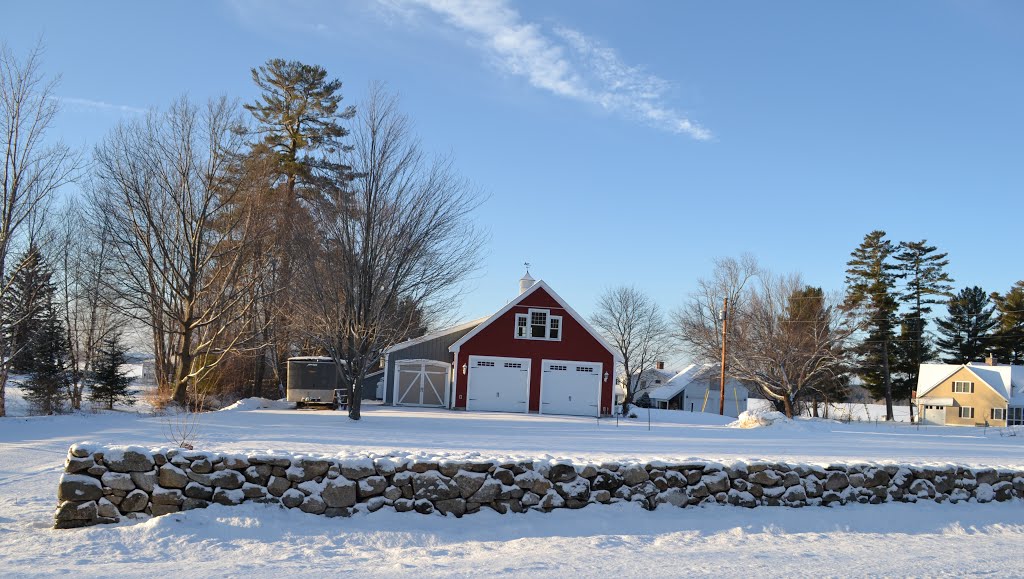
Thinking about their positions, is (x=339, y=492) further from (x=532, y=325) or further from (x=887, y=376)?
(x=887, y=376)

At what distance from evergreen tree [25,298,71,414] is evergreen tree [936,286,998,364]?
53.2 m

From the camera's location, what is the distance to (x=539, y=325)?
27344 mm

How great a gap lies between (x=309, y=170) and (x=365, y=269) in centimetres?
1689

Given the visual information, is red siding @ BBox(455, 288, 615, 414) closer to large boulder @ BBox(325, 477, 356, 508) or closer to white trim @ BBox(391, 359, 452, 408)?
white trim @ BBox(391, 359, 452, 408)

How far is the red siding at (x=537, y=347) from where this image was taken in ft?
88.3

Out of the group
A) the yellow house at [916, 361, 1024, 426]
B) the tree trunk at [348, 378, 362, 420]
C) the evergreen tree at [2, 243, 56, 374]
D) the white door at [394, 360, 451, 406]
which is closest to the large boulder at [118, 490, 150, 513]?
the tree trunk at [348, 378, 362, 420]

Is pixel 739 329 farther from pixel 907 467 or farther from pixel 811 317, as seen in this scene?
pixel 907 467

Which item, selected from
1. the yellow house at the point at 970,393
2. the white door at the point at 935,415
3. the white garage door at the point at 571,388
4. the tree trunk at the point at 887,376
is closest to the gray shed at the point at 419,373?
the white garage door at the point at 571,388

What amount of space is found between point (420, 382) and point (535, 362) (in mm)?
4596

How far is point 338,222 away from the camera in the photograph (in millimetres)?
17703

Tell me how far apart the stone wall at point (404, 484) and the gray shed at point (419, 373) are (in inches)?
790

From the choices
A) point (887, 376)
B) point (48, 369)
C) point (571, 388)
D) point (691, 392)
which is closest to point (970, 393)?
point (887, 376)

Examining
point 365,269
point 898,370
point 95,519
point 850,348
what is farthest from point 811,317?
point 95,519

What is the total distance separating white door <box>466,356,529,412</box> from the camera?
26750mm
